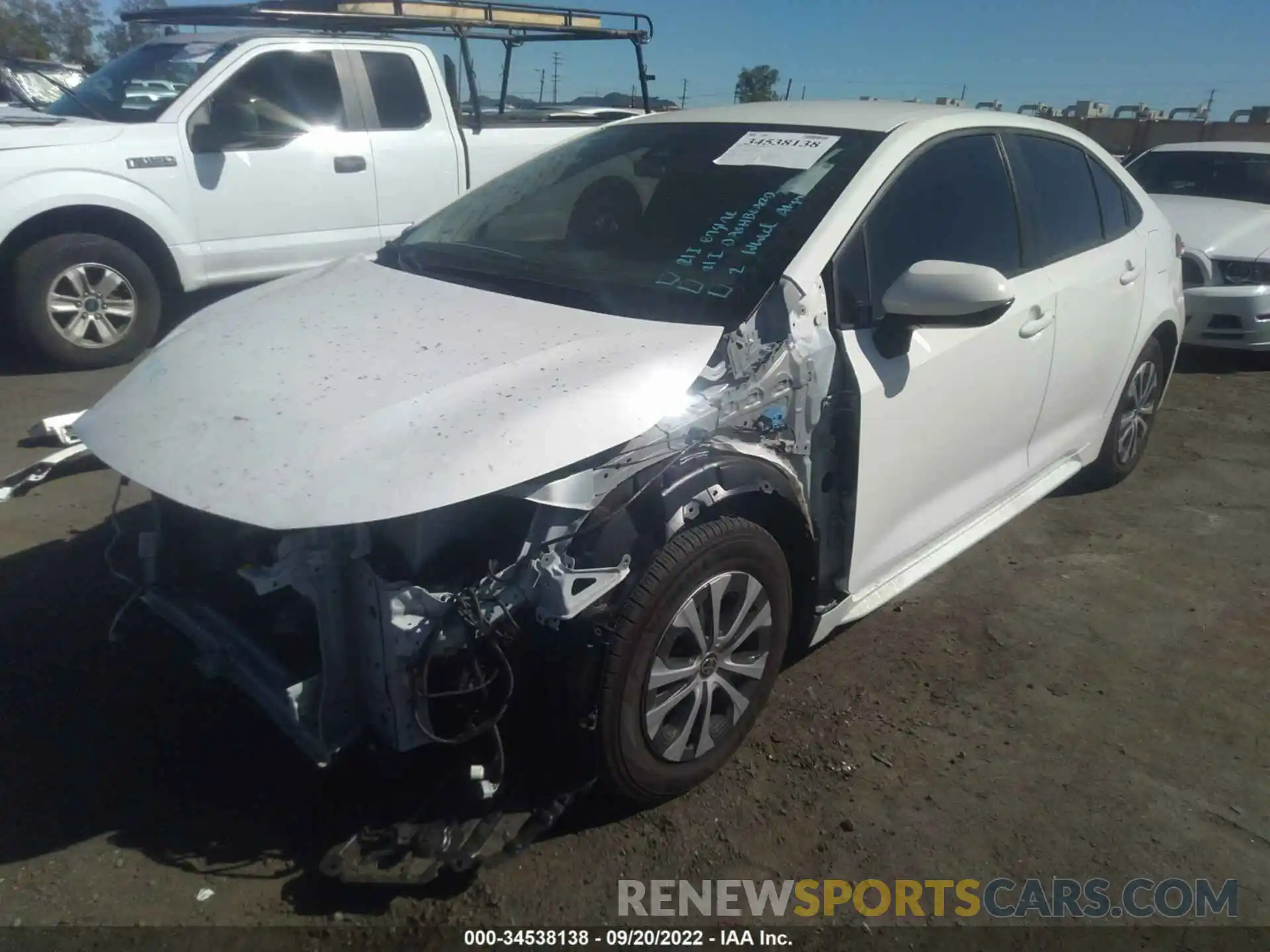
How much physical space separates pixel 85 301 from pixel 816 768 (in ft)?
17.6

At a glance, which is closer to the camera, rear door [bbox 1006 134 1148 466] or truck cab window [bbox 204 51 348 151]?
rear door [bbox 1006 134 1148 466]

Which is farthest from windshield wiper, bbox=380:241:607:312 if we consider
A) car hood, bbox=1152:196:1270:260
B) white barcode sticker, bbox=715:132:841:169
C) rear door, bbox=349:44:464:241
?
car hood, bbox=1152:196:1270:260

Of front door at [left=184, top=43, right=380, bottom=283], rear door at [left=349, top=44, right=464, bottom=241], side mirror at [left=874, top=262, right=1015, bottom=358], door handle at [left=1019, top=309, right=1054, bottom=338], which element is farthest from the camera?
rear door at [left=349, top=44, right=464, bottom=241]

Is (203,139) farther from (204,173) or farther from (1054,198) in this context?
(1054,198)

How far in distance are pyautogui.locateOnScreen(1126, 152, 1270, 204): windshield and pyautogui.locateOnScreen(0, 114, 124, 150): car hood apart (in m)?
8.18

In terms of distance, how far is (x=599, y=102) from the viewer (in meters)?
10.9

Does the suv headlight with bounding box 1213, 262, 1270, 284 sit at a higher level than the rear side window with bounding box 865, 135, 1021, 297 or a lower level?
lower

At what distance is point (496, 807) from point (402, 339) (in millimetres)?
1222

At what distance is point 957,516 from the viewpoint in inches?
135

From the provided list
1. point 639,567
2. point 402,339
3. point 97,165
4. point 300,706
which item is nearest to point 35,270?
point 97,165

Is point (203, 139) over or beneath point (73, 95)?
beneath

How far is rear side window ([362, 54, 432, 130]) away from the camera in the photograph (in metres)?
6.83

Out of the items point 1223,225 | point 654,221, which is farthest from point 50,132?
point 1223,225

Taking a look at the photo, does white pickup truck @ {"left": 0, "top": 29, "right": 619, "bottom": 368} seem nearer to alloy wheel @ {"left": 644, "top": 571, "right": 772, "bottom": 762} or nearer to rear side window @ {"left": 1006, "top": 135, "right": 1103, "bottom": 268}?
rear side window @ {"left": 1006, "top": 135, "right": 1103, "bottom": 268}
